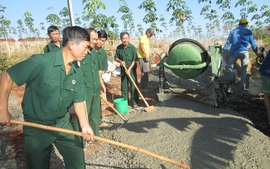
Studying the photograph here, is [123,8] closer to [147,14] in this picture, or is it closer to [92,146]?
[147,14]

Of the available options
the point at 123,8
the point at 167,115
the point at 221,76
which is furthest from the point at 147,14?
the point at 167,115

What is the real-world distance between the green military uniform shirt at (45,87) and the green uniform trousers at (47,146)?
0.37ft

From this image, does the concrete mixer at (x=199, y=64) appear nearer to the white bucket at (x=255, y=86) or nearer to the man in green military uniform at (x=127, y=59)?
the white bucket at (x=255, y=86)

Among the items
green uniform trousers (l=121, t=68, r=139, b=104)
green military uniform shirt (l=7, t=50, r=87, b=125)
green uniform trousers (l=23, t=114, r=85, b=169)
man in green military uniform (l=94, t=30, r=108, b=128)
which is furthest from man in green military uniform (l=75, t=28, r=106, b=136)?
green uniform trousers (l=121, t=68, r=139, b=104)

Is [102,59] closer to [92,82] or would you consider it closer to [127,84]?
[92,82]

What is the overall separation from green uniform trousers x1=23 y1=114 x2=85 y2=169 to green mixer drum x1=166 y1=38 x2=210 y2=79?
289 cm

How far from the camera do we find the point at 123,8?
11977 millimetres

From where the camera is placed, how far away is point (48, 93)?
77.4 inches

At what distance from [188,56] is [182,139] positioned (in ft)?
5.98

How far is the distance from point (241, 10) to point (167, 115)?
40.5 ft

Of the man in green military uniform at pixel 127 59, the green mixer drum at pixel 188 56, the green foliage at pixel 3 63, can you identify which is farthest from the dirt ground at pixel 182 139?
the green foliage at pixel 3 63

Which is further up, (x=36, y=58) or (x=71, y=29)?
(x=71, y=29)

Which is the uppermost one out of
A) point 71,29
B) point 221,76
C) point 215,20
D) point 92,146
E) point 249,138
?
point 215,20

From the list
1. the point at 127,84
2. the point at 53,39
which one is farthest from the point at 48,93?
the point at 127,84
